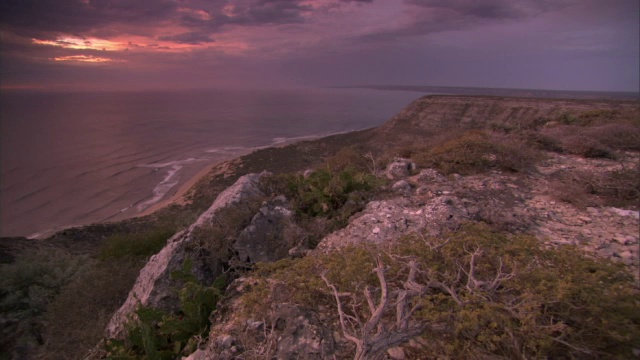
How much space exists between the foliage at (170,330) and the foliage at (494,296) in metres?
0.82

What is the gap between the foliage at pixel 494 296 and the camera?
223 centimetres

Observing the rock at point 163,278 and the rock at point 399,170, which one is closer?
the rock at point 163,278

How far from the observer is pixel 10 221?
18531 mm

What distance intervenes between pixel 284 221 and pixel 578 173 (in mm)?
6094

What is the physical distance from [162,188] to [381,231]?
80.2 ft

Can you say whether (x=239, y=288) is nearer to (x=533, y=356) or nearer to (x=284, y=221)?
(x=284, y=221)

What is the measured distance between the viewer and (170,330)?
3.42 m

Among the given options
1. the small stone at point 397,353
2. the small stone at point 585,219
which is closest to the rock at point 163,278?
the small stone at point 397,353

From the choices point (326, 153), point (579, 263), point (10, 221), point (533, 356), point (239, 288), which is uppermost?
point (579, 263)

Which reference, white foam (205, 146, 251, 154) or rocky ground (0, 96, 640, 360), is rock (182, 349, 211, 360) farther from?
white foam (205, 146, 251, 154)

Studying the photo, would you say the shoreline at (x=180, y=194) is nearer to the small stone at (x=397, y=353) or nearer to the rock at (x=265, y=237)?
the rock at (x=265, y=237)

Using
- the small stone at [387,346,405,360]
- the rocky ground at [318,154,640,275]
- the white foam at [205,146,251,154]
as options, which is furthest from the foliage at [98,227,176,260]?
the white foam at [205,146,251,154]

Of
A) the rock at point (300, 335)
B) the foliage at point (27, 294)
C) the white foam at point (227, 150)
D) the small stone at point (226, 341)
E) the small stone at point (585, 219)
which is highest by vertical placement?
the small stone at point (585, 219)

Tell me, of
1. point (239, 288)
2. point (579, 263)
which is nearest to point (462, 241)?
point (579, 263)
